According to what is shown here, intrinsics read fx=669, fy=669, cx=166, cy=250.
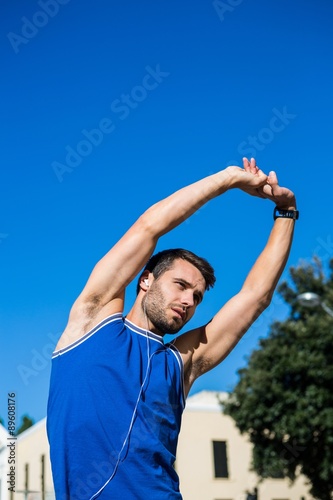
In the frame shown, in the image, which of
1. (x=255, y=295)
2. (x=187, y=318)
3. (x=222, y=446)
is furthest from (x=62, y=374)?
(x=222, y=446)

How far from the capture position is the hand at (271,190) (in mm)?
3660

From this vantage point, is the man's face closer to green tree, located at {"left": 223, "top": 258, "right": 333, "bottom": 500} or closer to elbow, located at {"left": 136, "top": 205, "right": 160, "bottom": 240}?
elbow, located at {"left": 136, "top": 205, "right": 160, "bottom": 240}

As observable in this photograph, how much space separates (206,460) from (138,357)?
31.5 metres

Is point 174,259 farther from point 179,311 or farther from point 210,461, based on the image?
point 210,461

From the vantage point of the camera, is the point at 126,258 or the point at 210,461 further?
the point at 210,461

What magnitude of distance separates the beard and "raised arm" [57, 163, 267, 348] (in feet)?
0.52

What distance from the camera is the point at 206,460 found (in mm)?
32781

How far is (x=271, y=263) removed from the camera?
12.0ft

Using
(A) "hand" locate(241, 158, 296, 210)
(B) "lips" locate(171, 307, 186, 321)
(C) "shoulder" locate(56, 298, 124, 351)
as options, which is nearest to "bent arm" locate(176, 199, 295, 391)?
(A) "hand" locate(241, 158, 296, 210)

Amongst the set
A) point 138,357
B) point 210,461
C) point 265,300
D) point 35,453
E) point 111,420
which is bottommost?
point 111,420

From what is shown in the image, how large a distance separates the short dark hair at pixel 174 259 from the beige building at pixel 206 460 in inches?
1163

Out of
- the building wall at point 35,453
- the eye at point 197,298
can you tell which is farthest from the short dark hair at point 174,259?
the building wall at point 35,453

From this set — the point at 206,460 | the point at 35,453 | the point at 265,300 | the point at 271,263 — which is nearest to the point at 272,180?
the point at 271,263

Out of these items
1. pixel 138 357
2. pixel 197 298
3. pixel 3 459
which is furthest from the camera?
pixel 3 459
